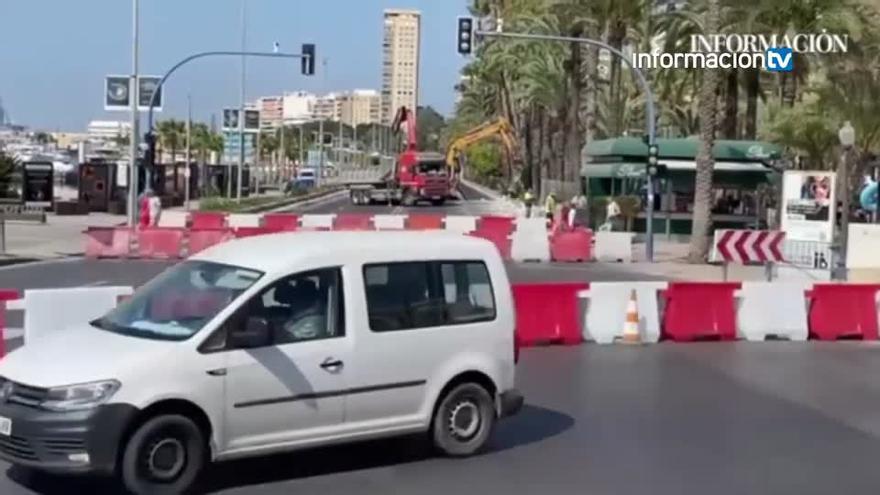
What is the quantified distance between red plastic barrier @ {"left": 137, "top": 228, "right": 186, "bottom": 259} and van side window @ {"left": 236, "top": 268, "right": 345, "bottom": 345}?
26492 mm

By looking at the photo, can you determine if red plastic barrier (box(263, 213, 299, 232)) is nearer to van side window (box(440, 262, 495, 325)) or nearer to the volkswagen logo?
van side window (box(440, 262, 495, 325))

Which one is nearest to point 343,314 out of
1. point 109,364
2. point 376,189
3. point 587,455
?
point 109,364

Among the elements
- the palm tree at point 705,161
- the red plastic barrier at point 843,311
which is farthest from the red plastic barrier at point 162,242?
the red plastic barrier at point 843,311

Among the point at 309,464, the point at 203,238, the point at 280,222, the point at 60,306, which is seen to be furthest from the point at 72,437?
the point at 280,222

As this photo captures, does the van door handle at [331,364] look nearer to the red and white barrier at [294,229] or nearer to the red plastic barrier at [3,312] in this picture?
the red plastic barrier at [3,312]

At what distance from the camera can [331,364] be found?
946cm

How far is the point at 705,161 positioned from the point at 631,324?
62.7ft

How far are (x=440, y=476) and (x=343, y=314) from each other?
132 cm

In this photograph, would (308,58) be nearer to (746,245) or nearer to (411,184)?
(746,245)

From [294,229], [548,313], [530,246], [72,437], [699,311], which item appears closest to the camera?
[72,437]

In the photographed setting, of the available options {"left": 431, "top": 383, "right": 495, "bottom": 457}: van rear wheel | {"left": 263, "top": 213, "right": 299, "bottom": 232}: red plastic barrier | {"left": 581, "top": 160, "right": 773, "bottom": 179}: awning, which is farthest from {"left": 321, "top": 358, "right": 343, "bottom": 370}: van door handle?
{"left": 581, "top": 160, "right": 773, "bottom": 179}: awning

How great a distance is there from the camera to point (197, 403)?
28.8 ft

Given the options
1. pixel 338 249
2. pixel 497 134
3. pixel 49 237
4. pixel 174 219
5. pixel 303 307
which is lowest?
pixel 49 237

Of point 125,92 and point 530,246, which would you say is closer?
point 530,246
